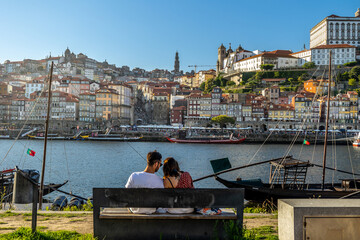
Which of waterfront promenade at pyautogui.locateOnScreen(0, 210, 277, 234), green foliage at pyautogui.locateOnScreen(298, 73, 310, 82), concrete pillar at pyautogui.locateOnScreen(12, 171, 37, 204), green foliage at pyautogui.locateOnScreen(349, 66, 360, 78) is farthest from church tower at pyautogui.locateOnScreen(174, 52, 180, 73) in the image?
waterfront promenade at pyautogui.locateOnScreen(0, 210, 277, 234)

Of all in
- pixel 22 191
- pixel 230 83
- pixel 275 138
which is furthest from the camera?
pixel 230 83

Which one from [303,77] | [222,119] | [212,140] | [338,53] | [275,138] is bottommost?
[212,140]

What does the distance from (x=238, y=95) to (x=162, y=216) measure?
2684 inches

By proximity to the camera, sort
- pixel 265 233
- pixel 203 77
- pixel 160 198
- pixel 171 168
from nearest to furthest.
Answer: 1. pixel 160 198
2. pixel 171 168
3. pixel 265 233
4. pixel 203 77

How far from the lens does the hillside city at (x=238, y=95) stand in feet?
214

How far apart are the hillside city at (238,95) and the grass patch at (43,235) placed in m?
50.2


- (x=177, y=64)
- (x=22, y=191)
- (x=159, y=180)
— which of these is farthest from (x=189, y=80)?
(x=159, y=180)

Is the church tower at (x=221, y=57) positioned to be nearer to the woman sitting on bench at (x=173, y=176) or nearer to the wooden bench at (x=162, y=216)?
the woman sitting on bench at (x=173, y=176)

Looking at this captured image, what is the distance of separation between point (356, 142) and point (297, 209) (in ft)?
172

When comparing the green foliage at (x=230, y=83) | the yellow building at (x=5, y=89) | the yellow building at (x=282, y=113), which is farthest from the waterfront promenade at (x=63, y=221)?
the yellow building at (x=5, y=89)

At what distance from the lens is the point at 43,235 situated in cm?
385

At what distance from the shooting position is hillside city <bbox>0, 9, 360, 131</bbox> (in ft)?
214

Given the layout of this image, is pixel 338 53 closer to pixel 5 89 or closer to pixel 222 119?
pixel 222 119

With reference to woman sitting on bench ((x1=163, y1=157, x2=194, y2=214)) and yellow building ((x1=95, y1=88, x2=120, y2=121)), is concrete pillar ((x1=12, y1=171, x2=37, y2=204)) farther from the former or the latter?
yellow building ((x1=95, y1=88, x2=120, y2=121))
